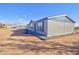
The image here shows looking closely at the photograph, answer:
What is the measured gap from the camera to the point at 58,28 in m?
3.69

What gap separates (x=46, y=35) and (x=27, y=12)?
439 millimetres

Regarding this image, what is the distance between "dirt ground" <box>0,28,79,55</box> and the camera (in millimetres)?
3676

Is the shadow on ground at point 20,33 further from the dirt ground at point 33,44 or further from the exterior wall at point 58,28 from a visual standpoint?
the exterior wall at point 58,28

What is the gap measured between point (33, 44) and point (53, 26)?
1.30ft

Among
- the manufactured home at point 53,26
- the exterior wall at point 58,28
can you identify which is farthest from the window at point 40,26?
the exterior wall at point 58,28

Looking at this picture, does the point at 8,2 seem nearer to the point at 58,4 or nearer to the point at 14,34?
the point at 14,34

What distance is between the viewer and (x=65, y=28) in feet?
12.2

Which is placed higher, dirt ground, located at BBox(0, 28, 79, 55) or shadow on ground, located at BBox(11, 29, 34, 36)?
shadow on ground, located at BBox(11, 29, 34, 36)

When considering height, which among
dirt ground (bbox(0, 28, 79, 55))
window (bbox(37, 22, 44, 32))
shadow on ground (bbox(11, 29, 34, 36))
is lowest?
dirt ground (bbox(0, 28, 79, 55))

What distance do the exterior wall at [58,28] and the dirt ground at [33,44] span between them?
7 centimetres

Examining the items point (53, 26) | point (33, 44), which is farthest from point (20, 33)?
point (53, 26)

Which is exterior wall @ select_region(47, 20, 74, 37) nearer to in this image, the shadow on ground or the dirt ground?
the dirt ground

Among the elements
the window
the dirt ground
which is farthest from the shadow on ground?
the window

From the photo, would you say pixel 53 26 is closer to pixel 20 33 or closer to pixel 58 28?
pixel 58 28
